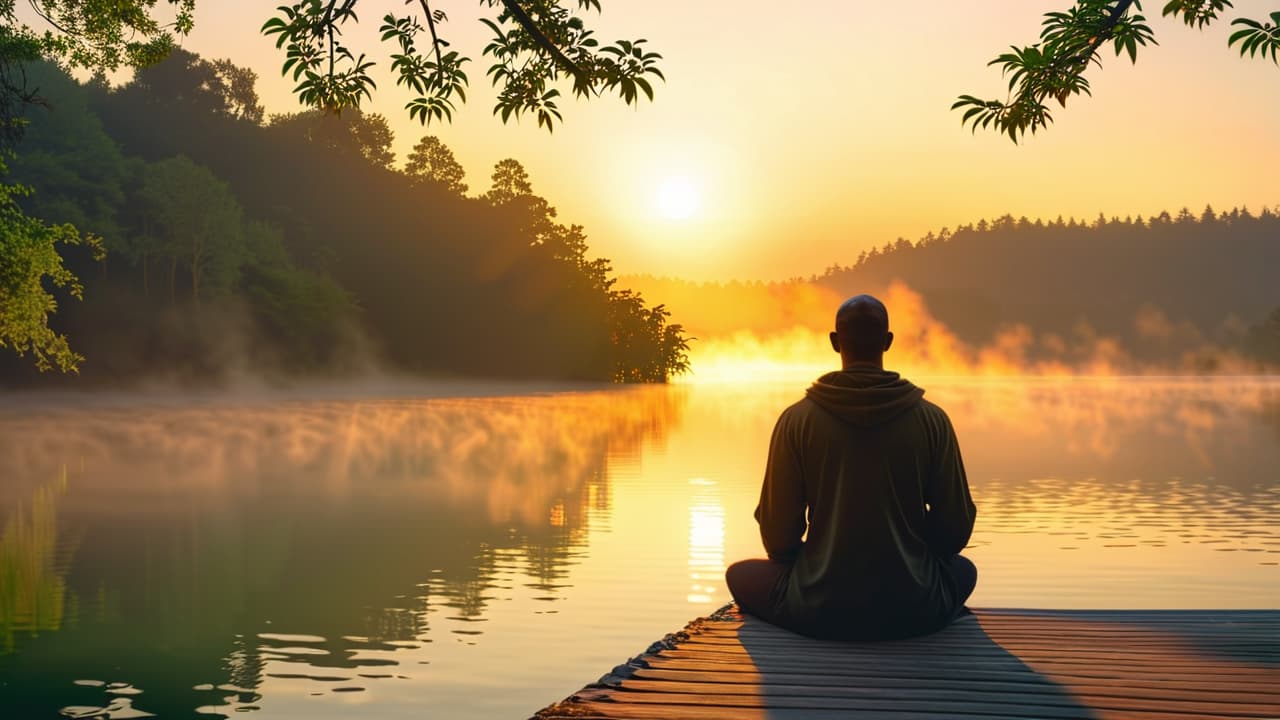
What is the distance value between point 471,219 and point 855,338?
9468 cm

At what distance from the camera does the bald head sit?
5.59m

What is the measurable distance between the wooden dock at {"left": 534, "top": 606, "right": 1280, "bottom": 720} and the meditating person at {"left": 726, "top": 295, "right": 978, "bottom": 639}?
0.75ft

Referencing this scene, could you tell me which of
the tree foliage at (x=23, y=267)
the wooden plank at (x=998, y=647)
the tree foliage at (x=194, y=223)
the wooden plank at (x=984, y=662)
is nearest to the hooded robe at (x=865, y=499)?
Result: the wooden plank at (x=998, y=647)

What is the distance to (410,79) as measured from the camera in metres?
8.75

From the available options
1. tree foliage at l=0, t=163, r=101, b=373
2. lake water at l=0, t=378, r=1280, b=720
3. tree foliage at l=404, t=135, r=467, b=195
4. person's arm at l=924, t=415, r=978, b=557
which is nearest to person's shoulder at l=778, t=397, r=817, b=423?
person's arm at l=924, t=415, r=978, b=557

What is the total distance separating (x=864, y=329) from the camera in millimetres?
5598

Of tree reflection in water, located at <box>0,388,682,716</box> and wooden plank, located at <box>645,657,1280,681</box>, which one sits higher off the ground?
wooden plank, located at <box>645,657,1280,681</box>

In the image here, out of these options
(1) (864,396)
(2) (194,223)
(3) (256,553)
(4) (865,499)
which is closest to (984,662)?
(4) (865,499)

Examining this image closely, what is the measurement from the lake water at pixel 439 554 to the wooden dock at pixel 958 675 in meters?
2.97

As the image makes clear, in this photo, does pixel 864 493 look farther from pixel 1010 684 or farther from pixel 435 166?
pixel 435 166

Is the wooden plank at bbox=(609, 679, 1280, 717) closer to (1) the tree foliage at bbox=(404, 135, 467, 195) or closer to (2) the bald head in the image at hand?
(2) the bald head

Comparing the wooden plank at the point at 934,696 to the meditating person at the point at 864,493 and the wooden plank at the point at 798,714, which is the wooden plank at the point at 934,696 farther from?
the meditating person at the point at 864,493

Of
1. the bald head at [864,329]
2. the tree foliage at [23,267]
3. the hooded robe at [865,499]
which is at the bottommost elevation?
the hooded robe at [865,499]

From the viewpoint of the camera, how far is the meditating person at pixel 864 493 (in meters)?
5.53
